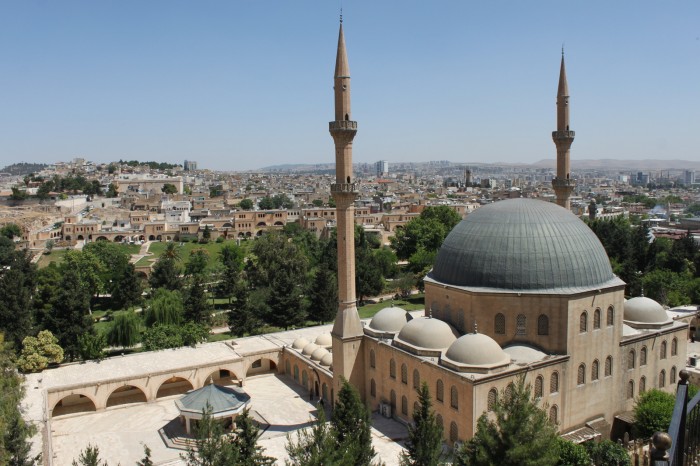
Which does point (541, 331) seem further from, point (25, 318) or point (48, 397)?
point (25, 318)

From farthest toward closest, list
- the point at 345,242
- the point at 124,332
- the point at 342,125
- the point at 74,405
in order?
the point at 124,332 → the point at 74,405 → the point at 345,242 → the point at 342,125

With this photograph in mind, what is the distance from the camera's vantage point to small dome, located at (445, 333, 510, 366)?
17.8 m

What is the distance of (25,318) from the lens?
2862 centimetres

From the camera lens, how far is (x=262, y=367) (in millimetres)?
27281

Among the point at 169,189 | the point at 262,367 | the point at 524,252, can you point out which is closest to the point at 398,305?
the point at 262,367

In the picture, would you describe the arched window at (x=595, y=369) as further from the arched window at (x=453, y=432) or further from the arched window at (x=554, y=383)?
the arched window at (x=453, y=432)

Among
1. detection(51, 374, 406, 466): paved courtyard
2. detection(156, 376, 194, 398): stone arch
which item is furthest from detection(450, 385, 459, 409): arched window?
detection(156, 376, 194, 398): stone arch

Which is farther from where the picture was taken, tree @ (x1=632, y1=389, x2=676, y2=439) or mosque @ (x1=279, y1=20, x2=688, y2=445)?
tree @ (x1=632, y1=389, x2=676, y2=439)

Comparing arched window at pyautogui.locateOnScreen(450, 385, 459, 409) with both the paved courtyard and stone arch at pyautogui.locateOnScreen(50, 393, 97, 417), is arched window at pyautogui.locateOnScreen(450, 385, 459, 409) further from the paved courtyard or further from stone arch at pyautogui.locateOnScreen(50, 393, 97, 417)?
stone arch at pyautogui.locateOnScreen(50, 393, 97, 417)

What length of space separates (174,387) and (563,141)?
2036cm

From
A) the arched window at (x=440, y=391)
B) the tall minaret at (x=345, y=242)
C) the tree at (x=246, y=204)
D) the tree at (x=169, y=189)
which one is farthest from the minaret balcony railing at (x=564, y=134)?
the tree at (x=169, y=189)

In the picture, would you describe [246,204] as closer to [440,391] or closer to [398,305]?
[398,305]

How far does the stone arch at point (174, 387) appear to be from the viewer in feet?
82.0

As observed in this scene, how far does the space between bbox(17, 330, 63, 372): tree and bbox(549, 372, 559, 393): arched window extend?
2022 centimetres
